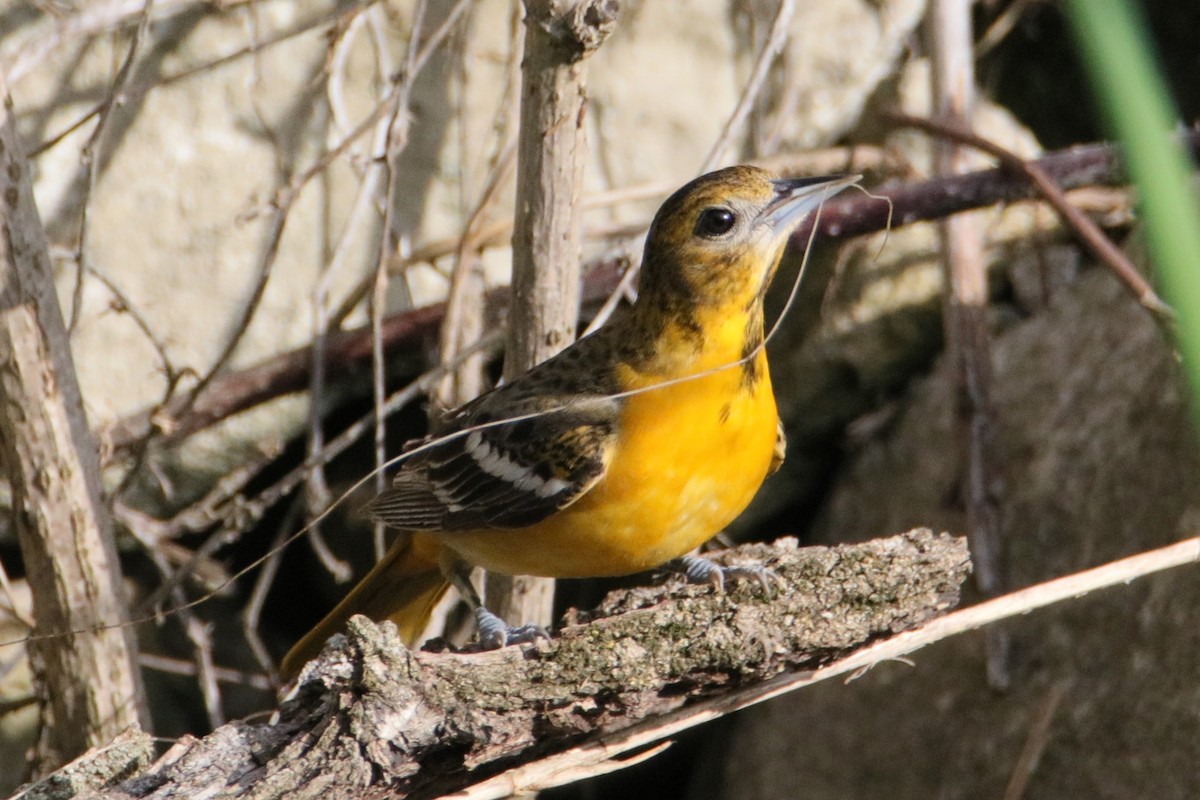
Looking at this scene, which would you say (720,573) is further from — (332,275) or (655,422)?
(332,275)

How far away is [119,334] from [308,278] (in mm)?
644

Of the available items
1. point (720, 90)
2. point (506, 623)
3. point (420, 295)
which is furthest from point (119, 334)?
point (720, 90)

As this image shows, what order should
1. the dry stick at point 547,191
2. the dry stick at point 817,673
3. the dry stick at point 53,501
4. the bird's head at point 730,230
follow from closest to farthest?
1. the dry stick at point 817,673
2. the dry stick at point 547,191
3. the bird's head at point 730,230
4. the dry stick at point 53,501

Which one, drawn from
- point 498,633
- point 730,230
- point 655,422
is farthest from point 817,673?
point 730,230

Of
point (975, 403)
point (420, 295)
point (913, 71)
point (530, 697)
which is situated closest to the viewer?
point (530, 697)

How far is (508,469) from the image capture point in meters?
3.17

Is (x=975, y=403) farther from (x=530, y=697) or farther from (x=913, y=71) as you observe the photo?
(x=530, y=697)

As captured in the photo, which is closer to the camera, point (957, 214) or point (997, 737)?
point (997, 737)

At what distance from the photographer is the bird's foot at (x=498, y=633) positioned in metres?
2.98

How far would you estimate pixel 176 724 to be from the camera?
15.5 feet

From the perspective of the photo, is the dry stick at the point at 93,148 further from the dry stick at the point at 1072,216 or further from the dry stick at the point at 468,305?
the dry stick at the point at 1072,216

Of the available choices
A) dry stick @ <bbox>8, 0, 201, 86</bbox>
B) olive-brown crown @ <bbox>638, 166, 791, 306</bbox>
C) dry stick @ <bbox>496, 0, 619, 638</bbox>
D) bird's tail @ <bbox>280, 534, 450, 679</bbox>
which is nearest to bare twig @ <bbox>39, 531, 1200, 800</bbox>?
olive-brown crown @ <bbox>638, 166, 791, 306</bbox>

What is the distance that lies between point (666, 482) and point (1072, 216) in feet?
6.00

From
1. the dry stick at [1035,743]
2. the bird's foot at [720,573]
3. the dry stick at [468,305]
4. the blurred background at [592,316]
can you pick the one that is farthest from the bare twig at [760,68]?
the dry stick at [1035,743]
